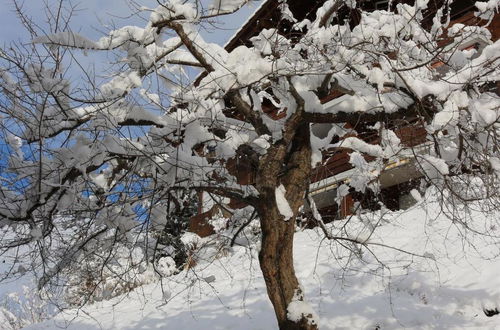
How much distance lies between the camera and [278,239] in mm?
4734

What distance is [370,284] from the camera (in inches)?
297

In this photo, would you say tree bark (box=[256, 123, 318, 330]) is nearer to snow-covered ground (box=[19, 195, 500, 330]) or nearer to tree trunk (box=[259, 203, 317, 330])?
tree trunk (box=[259, 203, 317, 330])

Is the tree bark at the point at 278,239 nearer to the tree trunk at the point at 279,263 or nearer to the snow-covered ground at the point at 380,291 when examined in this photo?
the tree trunk at the point at 279,263

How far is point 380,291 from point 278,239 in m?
3.25

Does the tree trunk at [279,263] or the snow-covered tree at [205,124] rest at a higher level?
the snow-covered tree at [205,124]

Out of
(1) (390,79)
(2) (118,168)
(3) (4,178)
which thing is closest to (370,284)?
(1) (390,79)

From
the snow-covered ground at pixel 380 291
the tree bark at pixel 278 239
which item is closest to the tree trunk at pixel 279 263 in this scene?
the tree bark at pixel 278 239

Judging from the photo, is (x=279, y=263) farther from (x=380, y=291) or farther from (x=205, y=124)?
(x=380, y=291)

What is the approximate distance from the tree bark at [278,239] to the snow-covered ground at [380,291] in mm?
847

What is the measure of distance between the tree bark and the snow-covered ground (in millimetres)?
847

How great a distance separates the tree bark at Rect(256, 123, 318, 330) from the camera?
4.67m

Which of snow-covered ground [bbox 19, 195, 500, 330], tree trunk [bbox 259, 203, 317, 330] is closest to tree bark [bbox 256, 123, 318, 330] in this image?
tree trunk [bbox 259, 203, 317, 330]

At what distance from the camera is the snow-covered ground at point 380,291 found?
626 centimetres

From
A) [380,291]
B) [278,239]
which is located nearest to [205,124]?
[278,239]
